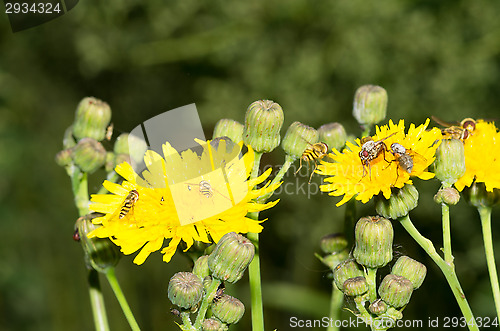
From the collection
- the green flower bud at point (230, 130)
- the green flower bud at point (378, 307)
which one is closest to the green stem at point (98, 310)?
the green flower bud at point (230, 130)

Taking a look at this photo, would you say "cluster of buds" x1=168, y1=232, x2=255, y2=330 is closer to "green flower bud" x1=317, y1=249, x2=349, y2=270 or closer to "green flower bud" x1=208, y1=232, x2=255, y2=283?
"green flower bud" x1=208, y1=232, x2=255, y2=283

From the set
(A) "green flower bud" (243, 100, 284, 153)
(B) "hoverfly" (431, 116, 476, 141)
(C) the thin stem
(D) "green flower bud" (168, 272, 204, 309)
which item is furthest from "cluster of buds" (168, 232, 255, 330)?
(B) "hoverfly" (431, 116, 476, 141)

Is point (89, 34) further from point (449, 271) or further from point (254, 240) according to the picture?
point (449, 271)

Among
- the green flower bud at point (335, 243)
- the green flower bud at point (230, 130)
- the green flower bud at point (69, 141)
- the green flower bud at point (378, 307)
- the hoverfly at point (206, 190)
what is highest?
the green flower bud at point (69, 141)

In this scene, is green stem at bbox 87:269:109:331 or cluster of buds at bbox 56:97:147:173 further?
cluster of buds at bbox 56:97:147:173

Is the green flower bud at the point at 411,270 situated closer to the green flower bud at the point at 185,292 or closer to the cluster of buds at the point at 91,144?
the green flower bud at the point at 185,292

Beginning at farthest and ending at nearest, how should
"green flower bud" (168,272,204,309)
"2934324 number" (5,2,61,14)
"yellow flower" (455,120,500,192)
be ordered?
"2934324 number" (5,2,61,14), "yellow flower" (455,120,500,192), "green flower bud" (168,272,204,309)
